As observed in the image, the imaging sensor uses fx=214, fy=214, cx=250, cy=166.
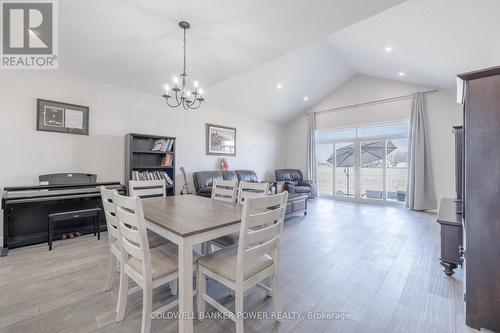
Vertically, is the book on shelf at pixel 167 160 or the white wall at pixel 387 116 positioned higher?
the white wall at pixel 387 116

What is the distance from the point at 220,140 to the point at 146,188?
3222mm

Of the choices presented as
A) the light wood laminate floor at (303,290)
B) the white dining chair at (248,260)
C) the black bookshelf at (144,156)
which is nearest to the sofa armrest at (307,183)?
the light wood laminate floor at (303,290)

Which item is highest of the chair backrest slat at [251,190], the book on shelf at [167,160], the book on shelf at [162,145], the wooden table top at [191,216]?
the book on shelf at [162,145]

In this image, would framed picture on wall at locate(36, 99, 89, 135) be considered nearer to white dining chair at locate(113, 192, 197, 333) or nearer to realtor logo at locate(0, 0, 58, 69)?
realtor logo at locate(0, 0, 58, 69)

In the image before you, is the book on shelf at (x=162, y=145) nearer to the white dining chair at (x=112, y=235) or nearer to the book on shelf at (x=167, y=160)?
the book on shelf at (x=167, y=160)

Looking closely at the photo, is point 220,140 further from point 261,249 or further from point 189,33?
point 261,249

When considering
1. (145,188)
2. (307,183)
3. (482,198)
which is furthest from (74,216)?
(307,183)

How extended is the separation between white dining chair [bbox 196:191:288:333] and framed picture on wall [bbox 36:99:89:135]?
3371 millimetres

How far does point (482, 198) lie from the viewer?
1.45 meters

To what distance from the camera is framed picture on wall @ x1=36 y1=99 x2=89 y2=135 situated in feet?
10.4

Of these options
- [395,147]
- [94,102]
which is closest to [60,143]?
[94,102]

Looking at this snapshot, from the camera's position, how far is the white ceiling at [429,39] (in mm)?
2643

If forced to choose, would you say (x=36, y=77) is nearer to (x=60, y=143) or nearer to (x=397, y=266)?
(x=60, y=143)

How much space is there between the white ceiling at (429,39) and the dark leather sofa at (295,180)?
3525 mm
